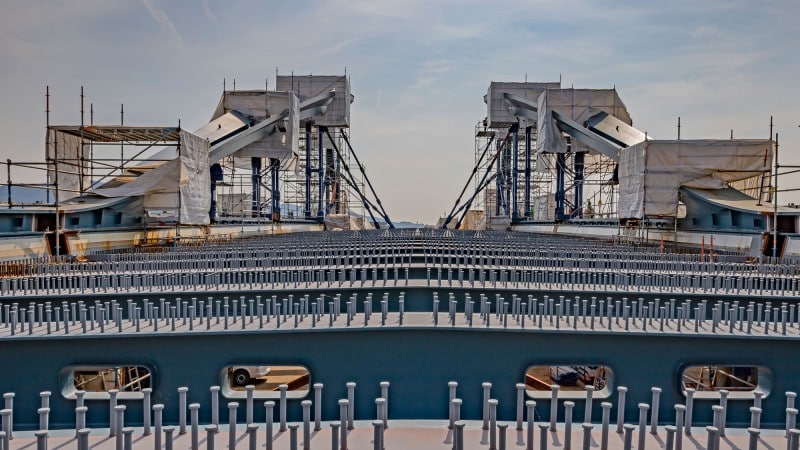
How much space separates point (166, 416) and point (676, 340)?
6.24m

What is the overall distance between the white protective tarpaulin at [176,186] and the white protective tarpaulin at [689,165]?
21.7m

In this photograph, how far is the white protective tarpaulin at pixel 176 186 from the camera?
2100cm

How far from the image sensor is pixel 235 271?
9570 mm

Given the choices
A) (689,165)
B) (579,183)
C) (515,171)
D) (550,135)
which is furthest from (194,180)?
(579,183)

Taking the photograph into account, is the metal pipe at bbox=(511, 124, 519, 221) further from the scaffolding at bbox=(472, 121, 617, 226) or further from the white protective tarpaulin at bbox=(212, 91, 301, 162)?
the white protective tarpaulin at bbox=(212, 91, 301, 162)

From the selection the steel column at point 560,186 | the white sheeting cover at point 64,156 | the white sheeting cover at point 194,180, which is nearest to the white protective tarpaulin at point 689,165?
the steel column at point 560,186

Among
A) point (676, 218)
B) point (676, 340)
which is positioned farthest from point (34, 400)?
point (676, 218)

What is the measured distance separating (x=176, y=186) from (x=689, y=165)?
2382 centimetres

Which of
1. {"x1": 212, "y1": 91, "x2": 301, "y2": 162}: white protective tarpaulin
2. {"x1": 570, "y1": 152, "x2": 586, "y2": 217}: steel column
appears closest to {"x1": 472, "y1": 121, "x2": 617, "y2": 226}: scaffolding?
{"x1": 570, "y1": 152, "x2": 586, "y2": 217}: steel column

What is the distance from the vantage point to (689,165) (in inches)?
890

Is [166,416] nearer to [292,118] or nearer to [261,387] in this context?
[261,387]

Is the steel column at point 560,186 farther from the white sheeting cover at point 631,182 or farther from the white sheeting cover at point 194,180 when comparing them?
the white sheeting cover at point 194,180

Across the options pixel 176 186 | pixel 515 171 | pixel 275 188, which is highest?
pixel 515 171

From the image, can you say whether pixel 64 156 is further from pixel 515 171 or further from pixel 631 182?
pixel 515 171
